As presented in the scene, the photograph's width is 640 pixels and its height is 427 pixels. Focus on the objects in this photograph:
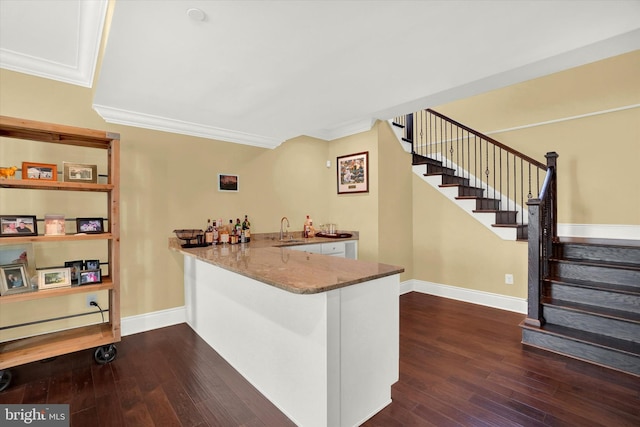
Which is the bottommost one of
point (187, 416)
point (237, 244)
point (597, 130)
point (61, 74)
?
point (187, 416)

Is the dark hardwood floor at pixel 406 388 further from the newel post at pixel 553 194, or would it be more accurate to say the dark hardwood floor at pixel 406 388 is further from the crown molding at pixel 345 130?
the crown molding at pixel 345 130

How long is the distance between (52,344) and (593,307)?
183 inches

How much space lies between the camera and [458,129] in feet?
15.2

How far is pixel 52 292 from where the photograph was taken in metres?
2.25

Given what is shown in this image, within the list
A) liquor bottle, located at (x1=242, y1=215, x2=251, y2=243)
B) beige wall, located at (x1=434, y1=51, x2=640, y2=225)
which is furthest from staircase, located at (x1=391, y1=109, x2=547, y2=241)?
liquor bottle, located at (x1=242, y1=215, x2=251, y2=243)

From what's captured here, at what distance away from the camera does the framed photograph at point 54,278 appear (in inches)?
88.8

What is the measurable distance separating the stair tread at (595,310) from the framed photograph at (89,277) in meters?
4.04

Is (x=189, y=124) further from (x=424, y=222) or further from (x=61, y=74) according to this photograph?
(x=424, y=222)

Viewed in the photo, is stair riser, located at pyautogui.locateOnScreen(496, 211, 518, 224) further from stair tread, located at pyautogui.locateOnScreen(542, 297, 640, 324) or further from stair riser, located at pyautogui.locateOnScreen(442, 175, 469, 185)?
stair tread, located at pyautogui.locateOnScreen(542, 297, 640, 324)

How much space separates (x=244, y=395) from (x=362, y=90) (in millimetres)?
2517

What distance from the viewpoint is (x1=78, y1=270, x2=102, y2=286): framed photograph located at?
241 cm

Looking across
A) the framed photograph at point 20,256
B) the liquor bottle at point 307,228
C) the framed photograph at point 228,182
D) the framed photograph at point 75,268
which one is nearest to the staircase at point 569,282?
the liquor bottle at point 307,228

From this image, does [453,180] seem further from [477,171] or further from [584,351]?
[584,351]

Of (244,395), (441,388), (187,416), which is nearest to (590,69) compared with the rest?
(441,388)
